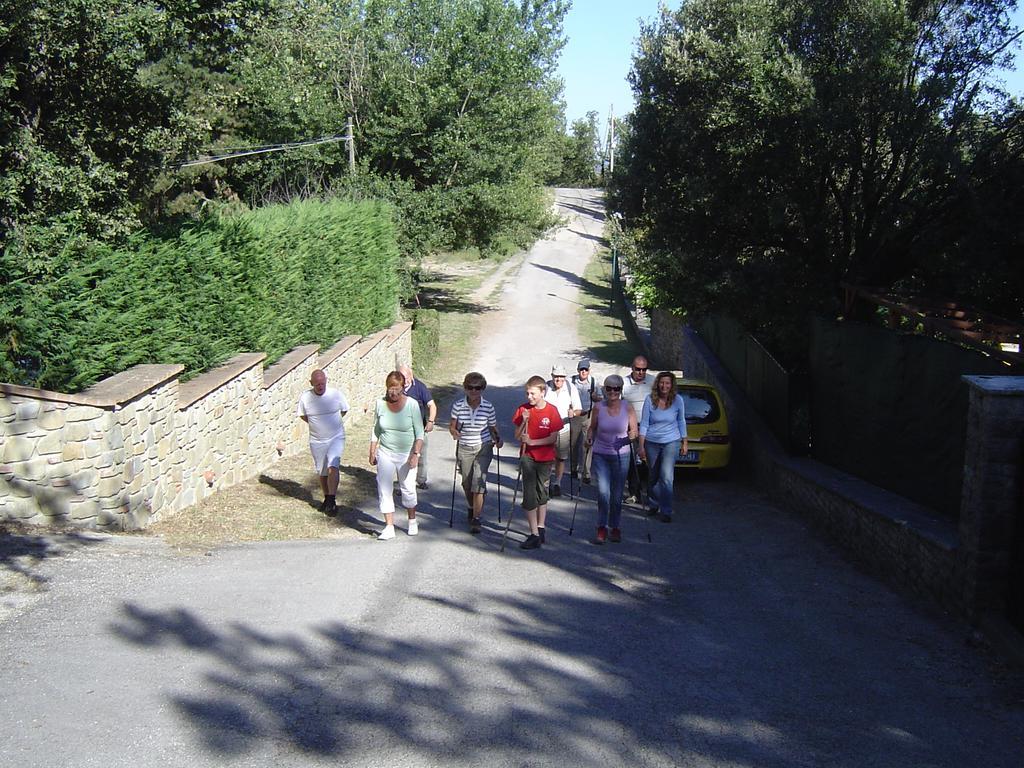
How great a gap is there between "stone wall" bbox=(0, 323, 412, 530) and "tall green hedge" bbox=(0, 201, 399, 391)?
1.15 ft

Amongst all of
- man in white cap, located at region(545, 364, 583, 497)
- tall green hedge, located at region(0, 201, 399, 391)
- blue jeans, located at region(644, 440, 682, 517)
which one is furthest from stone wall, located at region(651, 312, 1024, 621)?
tall green hedge, located at region(0, 201, 399, 391)

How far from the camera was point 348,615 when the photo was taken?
24.0ft

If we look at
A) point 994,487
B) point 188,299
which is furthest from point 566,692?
point 188,299

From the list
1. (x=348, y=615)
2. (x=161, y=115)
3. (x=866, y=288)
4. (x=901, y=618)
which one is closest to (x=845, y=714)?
(x=901, y=618)

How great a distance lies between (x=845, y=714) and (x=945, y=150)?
364 inches

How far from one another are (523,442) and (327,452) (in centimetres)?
258

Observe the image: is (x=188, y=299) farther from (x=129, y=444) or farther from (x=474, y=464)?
(x=474, y=464)

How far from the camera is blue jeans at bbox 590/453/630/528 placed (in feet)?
32.3

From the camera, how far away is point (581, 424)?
1385 centimetres

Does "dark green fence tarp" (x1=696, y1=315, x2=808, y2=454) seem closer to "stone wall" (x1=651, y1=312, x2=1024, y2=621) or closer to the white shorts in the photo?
"stone wall" (x1=651, y1=312, x2=1024, y2=621)

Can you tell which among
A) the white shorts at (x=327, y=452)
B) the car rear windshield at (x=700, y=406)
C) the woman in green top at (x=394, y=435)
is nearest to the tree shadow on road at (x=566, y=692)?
the woman in green top at (x=394, y=435)

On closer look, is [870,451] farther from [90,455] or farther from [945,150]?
[90,455]

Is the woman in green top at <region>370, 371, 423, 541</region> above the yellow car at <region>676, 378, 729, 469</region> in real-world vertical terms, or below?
above

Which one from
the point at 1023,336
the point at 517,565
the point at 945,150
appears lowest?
the point at 517,565
